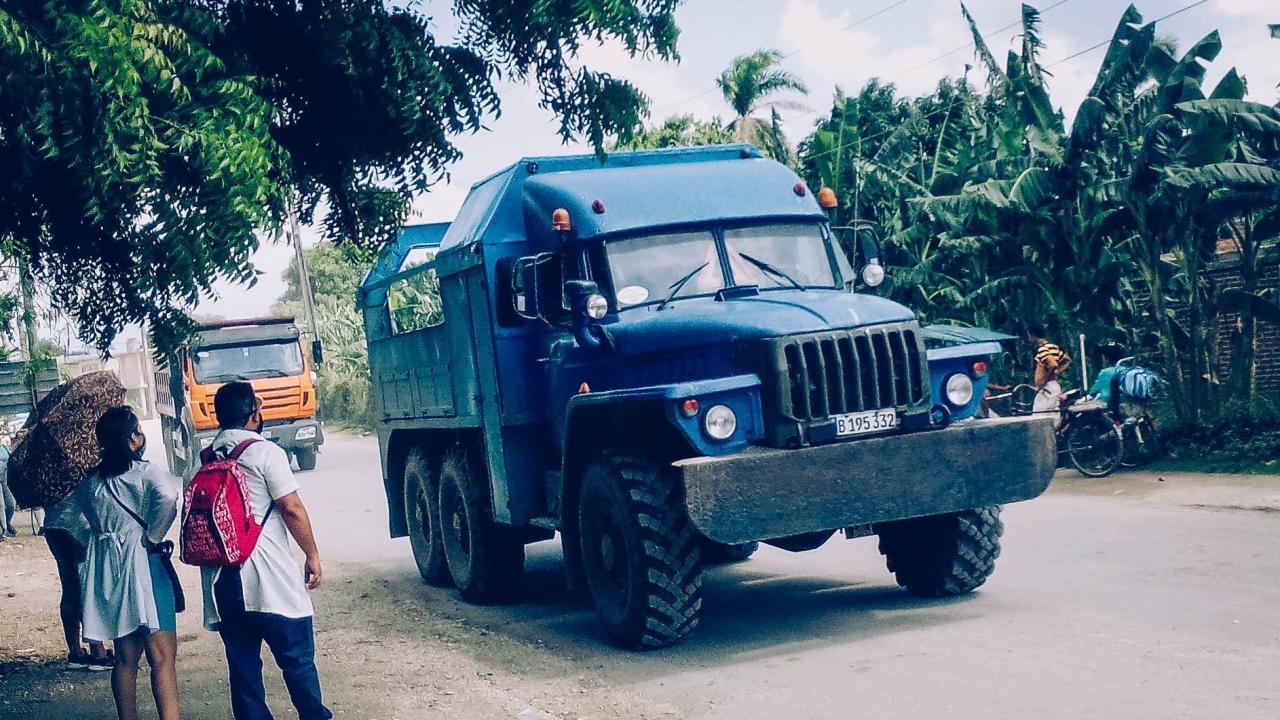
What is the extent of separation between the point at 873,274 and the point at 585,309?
2082 mm

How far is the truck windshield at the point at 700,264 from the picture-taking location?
8398mm

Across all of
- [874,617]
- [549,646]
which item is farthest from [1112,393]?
[549,646]

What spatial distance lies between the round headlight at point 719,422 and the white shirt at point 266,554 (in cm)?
228

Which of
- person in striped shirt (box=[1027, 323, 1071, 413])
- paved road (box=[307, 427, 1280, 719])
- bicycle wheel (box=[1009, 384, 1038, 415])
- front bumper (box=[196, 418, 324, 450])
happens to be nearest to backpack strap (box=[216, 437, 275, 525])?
paved road (box=[307, 427, 1280, 719])

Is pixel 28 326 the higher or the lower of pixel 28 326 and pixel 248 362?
the higher

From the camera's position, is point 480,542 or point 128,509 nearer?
point 128,509

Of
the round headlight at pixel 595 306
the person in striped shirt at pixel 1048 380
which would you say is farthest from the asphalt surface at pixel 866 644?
the person in striped shirt at pixel 1048 380

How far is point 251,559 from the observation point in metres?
5.69

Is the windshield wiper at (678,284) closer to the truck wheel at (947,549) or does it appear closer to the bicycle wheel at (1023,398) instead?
the truck wheel at (947,549)

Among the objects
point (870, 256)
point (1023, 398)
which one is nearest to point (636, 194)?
point (870, 256)

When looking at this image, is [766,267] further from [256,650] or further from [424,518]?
[424,518]

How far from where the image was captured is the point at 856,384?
7.36 metres

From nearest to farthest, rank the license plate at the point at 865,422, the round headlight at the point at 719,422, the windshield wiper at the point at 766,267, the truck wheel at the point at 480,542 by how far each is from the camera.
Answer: the round headlight at the point at 719,422 < the license plate at the point at 865,422 < the windshield wiper at the point at 766,267 < the truck wheel at the point at 480,542

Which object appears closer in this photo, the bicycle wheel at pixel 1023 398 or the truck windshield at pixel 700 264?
the truck windshield at pixel 700 264
